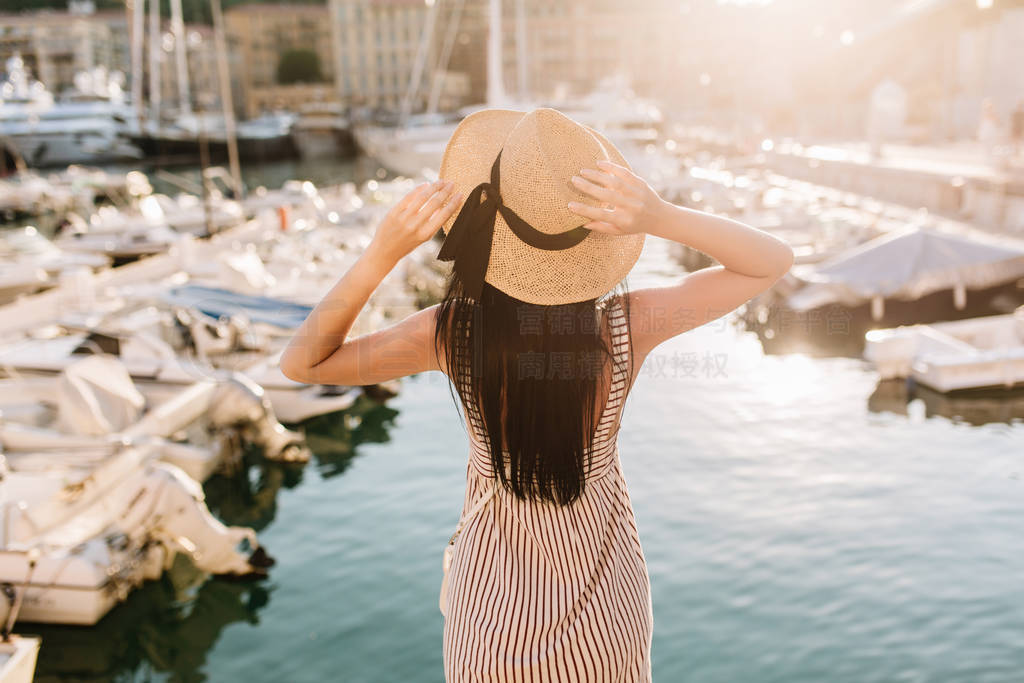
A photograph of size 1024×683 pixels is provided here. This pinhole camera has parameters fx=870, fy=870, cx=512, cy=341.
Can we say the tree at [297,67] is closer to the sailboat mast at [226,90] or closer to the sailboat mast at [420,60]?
the sailboat mast at [420,60]

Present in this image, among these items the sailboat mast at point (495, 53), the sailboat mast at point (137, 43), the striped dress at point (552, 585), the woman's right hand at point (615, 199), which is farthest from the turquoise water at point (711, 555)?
the sailboat mast at point (137, 43)

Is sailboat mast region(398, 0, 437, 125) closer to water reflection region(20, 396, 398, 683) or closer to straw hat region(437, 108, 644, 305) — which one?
water reflection region(20, 396, 398, 683)

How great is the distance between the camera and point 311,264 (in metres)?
14.5

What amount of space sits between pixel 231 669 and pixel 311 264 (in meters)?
10.1

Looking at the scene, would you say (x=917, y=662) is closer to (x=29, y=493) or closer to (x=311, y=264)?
(x=29, y=493)

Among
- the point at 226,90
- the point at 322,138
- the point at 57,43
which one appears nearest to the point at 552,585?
the point at 226,90

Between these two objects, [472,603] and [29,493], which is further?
[29,493]

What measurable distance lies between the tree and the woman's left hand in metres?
89.1

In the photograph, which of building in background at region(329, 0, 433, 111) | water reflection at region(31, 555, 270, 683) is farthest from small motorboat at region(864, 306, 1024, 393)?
building in background at region(329, 0, 433, 111)

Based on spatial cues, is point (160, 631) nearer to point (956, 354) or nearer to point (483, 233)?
point (483, 233)

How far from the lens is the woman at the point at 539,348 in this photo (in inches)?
55.1

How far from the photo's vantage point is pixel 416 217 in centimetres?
136

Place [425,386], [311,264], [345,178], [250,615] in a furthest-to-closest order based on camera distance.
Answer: [345,178], [311,264], [425,386], [250,615]

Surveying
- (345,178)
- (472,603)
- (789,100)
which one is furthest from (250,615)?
(789,100)
